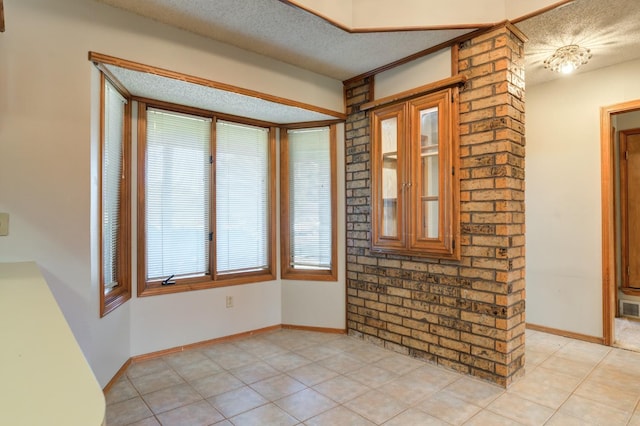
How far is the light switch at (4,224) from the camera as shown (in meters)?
1.91

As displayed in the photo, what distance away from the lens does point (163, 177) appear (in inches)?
125

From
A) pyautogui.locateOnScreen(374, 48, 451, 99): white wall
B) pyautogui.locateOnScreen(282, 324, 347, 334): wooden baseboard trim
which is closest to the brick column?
pyautogui.locateOnScreen(374, 48, 451, 99): white wall

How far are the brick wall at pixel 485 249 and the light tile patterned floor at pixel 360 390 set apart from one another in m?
0.20

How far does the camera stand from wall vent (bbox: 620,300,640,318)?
13.4 feet

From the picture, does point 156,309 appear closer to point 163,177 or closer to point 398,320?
point 163,177

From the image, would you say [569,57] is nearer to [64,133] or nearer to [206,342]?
→ [64,133]

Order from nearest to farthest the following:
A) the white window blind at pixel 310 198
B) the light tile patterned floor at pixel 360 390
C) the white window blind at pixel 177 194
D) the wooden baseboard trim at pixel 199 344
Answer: the light tile patterned floor at pixel 360 390, the wooden baseboard trim at pixel 199 344, the white window blind at pixel 177 194, the white window blind at pixel 310 198

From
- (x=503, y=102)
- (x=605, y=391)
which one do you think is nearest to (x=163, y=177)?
(x=503, y=102)

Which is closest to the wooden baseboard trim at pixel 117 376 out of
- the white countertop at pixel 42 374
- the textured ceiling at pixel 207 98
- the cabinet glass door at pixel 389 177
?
the white countertop at pixel 42 374

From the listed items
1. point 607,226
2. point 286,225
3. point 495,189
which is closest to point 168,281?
point 286,225

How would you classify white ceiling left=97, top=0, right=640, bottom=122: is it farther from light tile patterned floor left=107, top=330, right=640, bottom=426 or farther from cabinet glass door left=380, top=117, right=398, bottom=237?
light tile patterned floor left=107, top=330, right=640, bottom=426

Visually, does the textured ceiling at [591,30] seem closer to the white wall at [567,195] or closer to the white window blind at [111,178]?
the white wall at [567,195]

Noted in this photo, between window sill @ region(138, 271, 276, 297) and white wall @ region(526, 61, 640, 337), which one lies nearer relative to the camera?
→ window sill @ region(138, 271, 276, 297)

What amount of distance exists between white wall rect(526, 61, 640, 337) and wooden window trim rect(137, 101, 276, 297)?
2.77m
